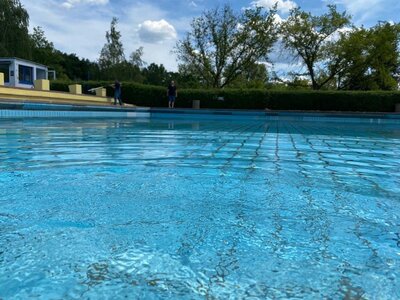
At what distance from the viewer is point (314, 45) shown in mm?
27078

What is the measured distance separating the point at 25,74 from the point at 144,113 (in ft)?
42.2

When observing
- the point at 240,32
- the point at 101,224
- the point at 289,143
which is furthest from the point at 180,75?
the point at 101,224

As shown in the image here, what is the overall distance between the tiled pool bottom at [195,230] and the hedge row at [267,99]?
654 inches

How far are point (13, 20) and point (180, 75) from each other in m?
15.0

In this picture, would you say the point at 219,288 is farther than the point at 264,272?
No

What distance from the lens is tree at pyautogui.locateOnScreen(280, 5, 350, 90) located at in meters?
26.5

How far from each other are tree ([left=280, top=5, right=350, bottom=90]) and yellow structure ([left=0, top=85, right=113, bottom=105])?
49.2ft

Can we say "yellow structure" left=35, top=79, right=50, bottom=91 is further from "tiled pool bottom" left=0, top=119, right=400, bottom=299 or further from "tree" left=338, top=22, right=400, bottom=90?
"tree" left=338, top=22, right=400, bottom=90

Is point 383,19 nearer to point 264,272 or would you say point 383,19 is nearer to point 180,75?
point 180,75

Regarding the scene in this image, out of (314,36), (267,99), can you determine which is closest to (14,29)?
(267,99)

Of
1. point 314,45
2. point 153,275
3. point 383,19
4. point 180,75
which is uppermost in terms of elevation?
point 383,19

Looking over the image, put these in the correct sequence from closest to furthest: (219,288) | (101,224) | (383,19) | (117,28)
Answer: (219,288) → (101,224) → (383,19) → (117,28)

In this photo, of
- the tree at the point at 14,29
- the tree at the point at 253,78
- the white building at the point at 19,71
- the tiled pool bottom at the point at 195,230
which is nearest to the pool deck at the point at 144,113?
the tiled pool bottom at the point at 195,230

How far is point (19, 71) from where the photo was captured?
2448cm
